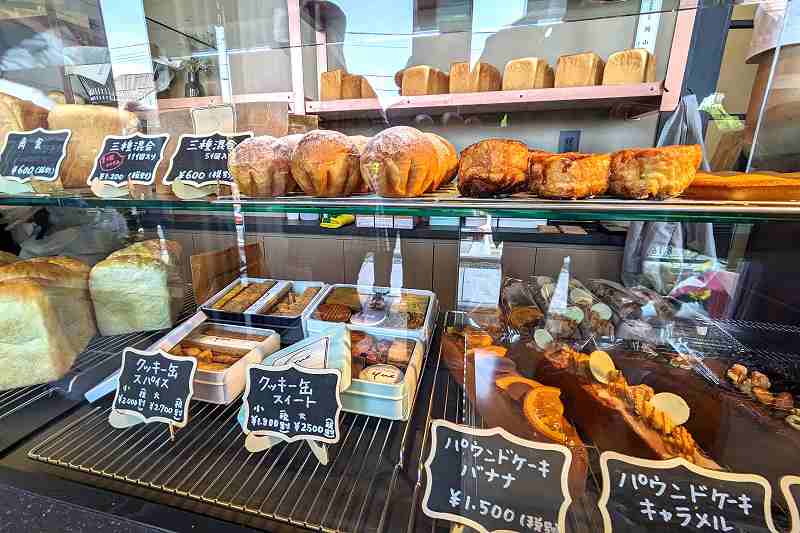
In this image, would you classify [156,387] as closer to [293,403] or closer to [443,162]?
[293,403]

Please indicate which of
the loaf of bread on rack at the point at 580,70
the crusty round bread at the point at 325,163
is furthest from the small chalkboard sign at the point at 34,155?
the loaf of bread on rack at the point at 580,70

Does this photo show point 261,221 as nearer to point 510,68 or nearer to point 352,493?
point 352,493

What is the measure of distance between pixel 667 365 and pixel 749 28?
1.93 m

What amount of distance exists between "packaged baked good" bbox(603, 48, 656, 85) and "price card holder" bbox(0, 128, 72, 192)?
2.21m

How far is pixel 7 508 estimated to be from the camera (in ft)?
→ 1.88

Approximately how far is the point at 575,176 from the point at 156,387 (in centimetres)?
87

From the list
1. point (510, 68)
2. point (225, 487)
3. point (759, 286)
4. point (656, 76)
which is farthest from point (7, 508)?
point (656, 76)

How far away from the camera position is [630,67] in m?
1.71

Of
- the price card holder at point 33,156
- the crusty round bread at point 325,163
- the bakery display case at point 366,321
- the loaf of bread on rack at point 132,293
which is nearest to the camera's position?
the bakery display case at point 366,321

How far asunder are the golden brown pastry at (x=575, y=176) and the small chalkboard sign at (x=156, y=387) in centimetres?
75

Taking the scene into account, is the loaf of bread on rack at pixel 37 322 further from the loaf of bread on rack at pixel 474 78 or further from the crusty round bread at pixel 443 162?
the loaf of bread on rack at pixel 474 78

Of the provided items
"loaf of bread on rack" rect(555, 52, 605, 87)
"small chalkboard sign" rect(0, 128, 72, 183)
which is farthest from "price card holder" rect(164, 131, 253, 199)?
"loaf of bread on rack" rect(555, 52, 605, 87)

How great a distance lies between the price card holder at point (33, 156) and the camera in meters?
0.75

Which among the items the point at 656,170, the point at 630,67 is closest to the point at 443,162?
the point at 656,170
